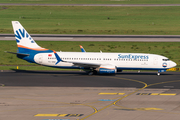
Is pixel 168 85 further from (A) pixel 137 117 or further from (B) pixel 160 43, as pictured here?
(B) pixel 160 43

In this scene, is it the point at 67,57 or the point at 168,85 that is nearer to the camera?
the point at 168,85

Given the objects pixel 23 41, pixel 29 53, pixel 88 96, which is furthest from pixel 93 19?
pixel 88 96

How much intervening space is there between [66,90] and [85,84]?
5246 millimetres

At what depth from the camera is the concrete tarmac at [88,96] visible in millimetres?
29672

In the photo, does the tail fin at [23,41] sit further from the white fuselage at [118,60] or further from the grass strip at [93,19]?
the grass strip at [93,19]

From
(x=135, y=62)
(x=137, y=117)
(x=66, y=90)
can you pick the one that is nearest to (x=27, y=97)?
(x=66, y=90)

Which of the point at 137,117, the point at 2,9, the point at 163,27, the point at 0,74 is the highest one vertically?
the point at 2,9

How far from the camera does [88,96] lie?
37594 mm

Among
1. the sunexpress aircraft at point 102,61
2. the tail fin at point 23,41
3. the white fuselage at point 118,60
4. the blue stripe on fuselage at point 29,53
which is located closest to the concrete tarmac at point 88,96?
the sunexpress aircraft at point 102,61

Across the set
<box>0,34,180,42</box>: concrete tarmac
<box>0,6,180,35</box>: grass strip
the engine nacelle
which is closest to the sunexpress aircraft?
the engine nacelle

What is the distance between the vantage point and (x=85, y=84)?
151 feet

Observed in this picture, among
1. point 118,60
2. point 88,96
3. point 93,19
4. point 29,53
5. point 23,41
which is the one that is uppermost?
point 93,19

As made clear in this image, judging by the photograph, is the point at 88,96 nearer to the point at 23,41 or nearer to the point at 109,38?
the point at 23,41

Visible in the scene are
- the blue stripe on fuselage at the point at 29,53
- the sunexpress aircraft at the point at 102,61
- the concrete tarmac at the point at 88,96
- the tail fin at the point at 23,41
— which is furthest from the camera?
the tail fin at the point at 23,41
